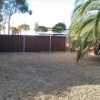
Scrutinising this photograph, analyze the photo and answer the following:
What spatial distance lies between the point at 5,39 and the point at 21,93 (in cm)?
1346

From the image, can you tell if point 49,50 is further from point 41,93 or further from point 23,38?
point 41,93

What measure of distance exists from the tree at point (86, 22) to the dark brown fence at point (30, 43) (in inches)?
307

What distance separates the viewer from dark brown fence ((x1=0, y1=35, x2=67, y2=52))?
19.2m

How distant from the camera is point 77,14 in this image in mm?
11961

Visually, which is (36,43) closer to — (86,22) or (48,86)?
(86,22)

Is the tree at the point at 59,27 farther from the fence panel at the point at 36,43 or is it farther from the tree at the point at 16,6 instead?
the fence panel at the point at 36,43

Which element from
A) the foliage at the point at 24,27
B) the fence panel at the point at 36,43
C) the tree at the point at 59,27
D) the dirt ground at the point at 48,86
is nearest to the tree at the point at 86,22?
the dirt ground at the point at 48,86

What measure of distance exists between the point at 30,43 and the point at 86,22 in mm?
8999

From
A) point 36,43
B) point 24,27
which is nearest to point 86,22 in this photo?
point 36,43

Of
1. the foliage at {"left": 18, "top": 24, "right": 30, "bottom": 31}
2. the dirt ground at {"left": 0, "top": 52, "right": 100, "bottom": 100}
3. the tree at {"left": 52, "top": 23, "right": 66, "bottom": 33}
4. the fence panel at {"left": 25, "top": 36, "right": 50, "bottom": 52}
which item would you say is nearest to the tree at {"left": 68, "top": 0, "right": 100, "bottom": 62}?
the dirt ground at {"left": 0, "top": 52, "right": 100, "bottom": 100}

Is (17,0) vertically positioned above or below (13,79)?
above

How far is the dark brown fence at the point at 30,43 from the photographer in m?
19.2

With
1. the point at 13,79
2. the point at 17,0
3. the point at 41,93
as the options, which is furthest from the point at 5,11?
the point at 41,93

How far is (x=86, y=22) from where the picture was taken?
37.3 ft
